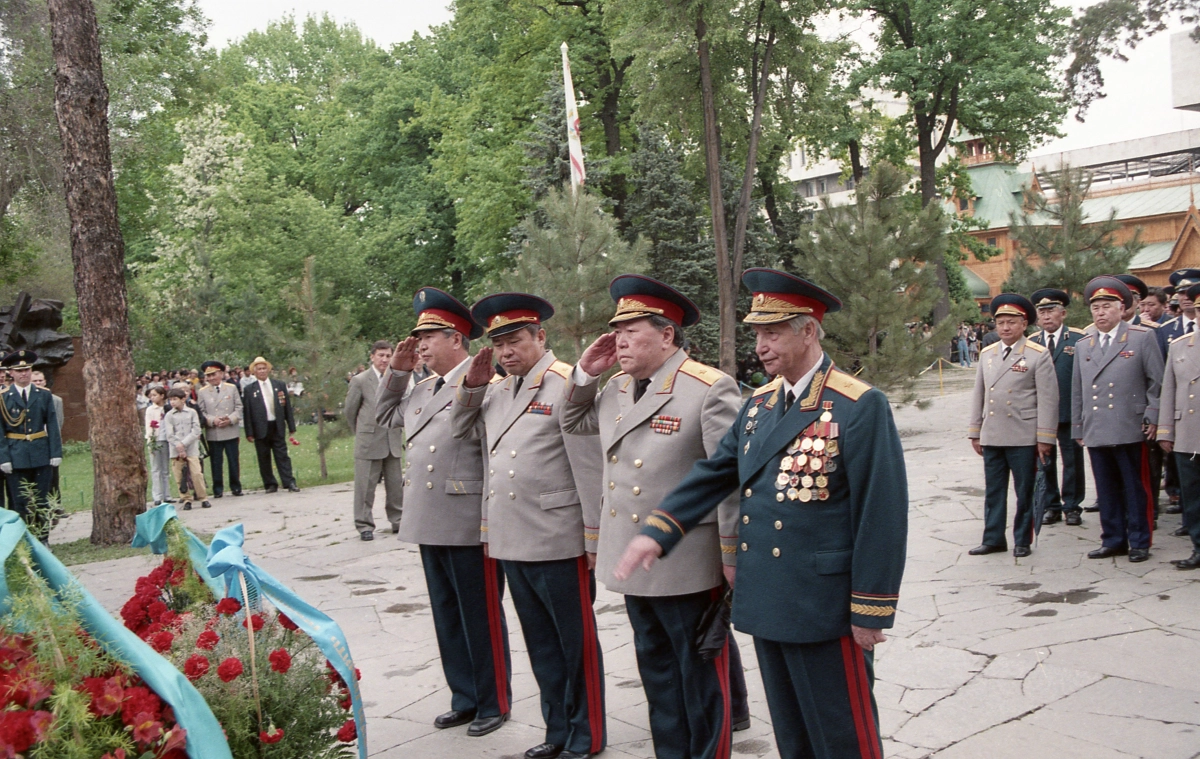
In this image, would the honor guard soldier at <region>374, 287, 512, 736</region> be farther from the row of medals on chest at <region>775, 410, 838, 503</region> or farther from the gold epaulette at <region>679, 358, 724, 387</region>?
the row of medals on chest at <region>775, 410, 838, 503</region>

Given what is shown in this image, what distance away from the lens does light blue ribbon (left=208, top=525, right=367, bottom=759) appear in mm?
3518

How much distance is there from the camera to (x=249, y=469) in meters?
20.5

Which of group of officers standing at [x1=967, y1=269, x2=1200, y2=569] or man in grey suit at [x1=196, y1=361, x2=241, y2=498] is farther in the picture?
man in grey suit at [x1=196, y1=361, x2=241, y2=498]

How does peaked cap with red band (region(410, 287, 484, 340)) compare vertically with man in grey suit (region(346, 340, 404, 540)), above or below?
above

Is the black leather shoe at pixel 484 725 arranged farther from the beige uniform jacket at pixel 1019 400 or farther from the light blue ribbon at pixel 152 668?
the beige uniform jacket at pixel 1019 400

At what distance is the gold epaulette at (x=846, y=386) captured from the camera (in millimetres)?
3299

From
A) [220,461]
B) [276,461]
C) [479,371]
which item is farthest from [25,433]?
[479,371]

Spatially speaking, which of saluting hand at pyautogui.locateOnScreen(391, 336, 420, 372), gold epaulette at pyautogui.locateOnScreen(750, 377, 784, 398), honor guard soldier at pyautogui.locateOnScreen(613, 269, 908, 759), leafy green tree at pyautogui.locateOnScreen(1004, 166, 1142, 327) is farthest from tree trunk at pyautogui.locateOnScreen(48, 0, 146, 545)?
leafy green tree at pyautogui.locateOnScreen(1004, 166, 1142, 327)

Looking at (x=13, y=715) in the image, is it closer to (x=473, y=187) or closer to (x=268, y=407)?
(x=268, y=407)

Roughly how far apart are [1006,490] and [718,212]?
1436 cm

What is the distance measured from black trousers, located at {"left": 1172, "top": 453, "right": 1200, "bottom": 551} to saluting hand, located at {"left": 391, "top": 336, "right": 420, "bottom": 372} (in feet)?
18.1

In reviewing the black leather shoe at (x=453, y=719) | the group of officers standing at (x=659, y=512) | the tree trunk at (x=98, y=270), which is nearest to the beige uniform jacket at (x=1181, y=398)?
the group of officers standing at (x=659, y=512)

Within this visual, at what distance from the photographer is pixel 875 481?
315cm

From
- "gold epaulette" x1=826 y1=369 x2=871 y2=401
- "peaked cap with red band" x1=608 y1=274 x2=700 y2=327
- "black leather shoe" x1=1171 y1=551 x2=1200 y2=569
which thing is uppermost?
"peaked cap with red band" x1=608 y1=274 x2=700 y2=327
